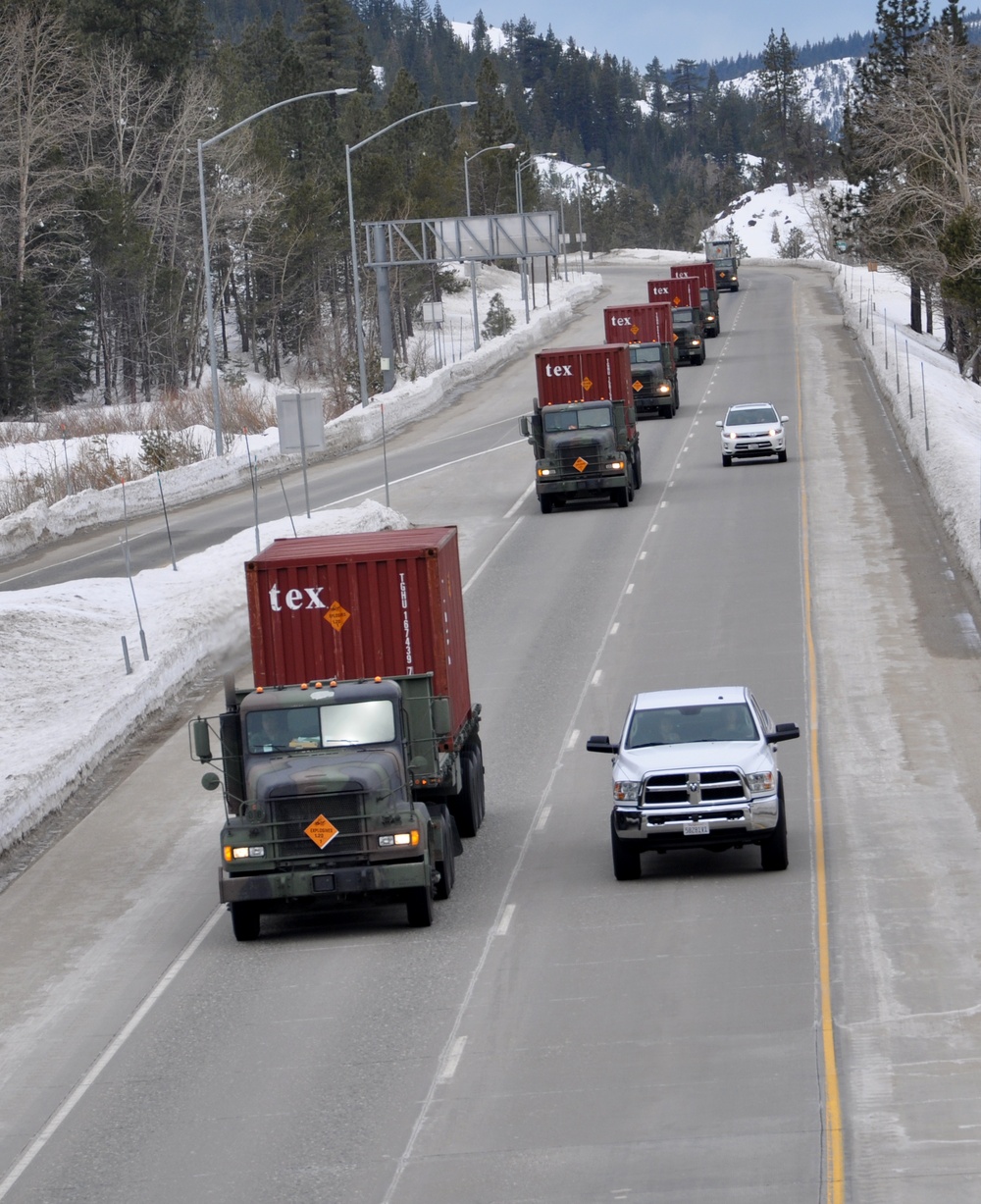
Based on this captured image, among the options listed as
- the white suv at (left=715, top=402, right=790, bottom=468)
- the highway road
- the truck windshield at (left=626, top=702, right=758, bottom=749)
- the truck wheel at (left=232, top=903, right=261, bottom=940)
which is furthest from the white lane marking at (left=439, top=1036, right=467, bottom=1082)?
the white suv at (left=715, top=402, right=790, bottom=468)

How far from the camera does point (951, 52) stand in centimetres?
6156

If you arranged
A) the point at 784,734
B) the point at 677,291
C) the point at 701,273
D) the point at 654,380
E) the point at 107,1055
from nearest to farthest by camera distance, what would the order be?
the point at 107,1055 < the point at 784,734 < the point at 654,380 < the point at 677,291 < the point at 701,273

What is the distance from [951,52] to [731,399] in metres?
14.3

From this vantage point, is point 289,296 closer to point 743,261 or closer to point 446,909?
point 743,261

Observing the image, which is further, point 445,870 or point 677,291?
point 677,291

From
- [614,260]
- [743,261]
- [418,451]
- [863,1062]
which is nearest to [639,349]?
[418,451]

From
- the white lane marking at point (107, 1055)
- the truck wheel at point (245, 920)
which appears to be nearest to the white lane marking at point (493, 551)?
the white lane marking at point (107, 1055)

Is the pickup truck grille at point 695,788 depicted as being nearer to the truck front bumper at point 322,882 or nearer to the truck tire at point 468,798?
the truck front bumper at point 322,882

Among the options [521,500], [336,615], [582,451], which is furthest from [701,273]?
[336,615]

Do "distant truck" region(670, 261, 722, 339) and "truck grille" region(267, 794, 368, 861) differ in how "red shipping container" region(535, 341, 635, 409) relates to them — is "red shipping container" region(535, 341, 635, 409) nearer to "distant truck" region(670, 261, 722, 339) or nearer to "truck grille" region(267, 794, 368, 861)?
"truck grille" region(267, 794, 368, 861)

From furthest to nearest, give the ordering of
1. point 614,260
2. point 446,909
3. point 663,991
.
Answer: point 614,260, point 446,909, point 663,991

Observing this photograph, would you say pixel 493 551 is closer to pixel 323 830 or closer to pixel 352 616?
pixel 352 616

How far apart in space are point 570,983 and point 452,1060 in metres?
1.94

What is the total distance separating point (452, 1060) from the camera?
43.2 feet
